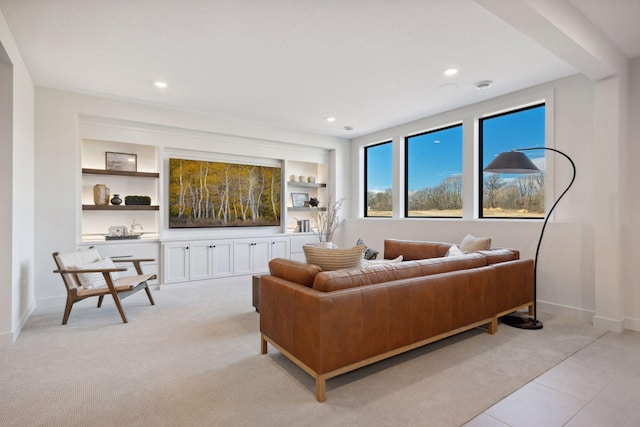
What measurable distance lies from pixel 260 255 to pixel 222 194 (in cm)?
127

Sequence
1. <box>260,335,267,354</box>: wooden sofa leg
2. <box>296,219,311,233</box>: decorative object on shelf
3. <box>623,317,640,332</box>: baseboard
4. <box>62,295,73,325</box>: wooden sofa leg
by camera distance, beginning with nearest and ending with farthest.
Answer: <box>260,335,267,354</box>: wooden sofa leg
<box>623,317,640,332</box>: baseboard
<box>62,295,73,325</box>: wooden sofa leg
<box>296,219,311,233</box>: decorative object on shelf

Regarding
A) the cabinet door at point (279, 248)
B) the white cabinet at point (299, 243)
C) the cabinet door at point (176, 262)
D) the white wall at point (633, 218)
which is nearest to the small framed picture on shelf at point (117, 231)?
the cabinet door at point (176, 262)

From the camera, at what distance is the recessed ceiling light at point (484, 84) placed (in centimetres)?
396

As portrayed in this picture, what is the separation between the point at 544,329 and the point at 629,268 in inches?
41.5

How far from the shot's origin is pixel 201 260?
5.38 m

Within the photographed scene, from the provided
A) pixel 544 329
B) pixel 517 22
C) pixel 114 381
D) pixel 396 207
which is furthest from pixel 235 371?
pixel 396 207

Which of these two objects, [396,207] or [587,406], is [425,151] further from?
[587,406]

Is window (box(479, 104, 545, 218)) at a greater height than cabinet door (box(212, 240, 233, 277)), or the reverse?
window (box(479, 104, 545, 218))

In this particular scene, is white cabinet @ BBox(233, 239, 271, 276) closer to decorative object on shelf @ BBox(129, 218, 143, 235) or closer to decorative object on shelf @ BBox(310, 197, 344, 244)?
decorative object on shelf @ BBox(310, 197, 344, 244)

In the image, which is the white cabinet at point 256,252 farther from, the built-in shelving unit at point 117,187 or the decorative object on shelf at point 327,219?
the built-in shelving unit at point 117,187

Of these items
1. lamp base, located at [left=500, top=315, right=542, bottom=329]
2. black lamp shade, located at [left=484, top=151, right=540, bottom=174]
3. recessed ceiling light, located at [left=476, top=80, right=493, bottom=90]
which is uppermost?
recessed ceiling light, located at [left=476, top=80, right=493, bottom=90]

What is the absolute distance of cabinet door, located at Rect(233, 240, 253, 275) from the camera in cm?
572

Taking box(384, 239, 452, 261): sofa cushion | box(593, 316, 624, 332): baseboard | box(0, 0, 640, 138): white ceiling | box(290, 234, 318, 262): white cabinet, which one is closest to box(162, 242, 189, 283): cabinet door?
box(290, 234, 318, 262): white cabinet

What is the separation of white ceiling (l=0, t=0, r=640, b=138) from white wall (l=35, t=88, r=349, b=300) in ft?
0.79
